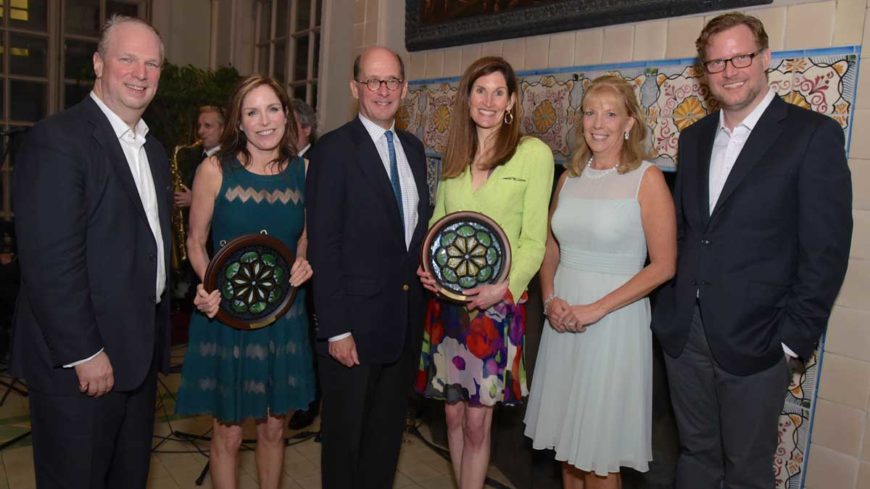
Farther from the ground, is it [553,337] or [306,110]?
[306,110]

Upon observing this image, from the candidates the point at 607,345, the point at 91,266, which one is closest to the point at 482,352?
the point at 607,345

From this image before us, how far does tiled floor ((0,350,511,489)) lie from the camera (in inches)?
122

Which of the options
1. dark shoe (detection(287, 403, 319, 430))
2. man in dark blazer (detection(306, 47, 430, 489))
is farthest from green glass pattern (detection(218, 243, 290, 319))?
dark shoe (detection(287, 403, 319, 430))

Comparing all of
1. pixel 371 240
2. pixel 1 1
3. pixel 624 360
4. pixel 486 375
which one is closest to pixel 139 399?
pixel 371 240

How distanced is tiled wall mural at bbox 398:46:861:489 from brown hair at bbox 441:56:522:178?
469 millimetres

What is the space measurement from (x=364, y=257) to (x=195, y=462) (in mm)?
1712

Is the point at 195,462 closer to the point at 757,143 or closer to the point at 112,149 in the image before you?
the point at 112,149

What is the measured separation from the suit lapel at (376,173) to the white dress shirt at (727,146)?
99 centimetres

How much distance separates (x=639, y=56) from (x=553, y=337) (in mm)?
1185

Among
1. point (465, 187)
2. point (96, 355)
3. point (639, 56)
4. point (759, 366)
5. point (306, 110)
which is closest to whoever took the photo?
point (96, 355)

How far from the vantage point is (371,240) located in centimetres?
226

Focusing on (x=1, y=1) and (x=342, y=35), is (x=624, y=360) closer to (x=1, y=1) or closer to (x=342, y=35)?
(x=342, y=35)

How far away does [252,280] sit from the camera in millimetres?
2301

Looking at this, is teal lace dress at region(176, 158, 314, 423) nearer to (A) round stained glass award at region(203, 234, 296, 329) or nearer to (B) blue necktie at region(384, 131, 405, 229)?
(A) round stained glass award at region(203, 234, 296, 329)
